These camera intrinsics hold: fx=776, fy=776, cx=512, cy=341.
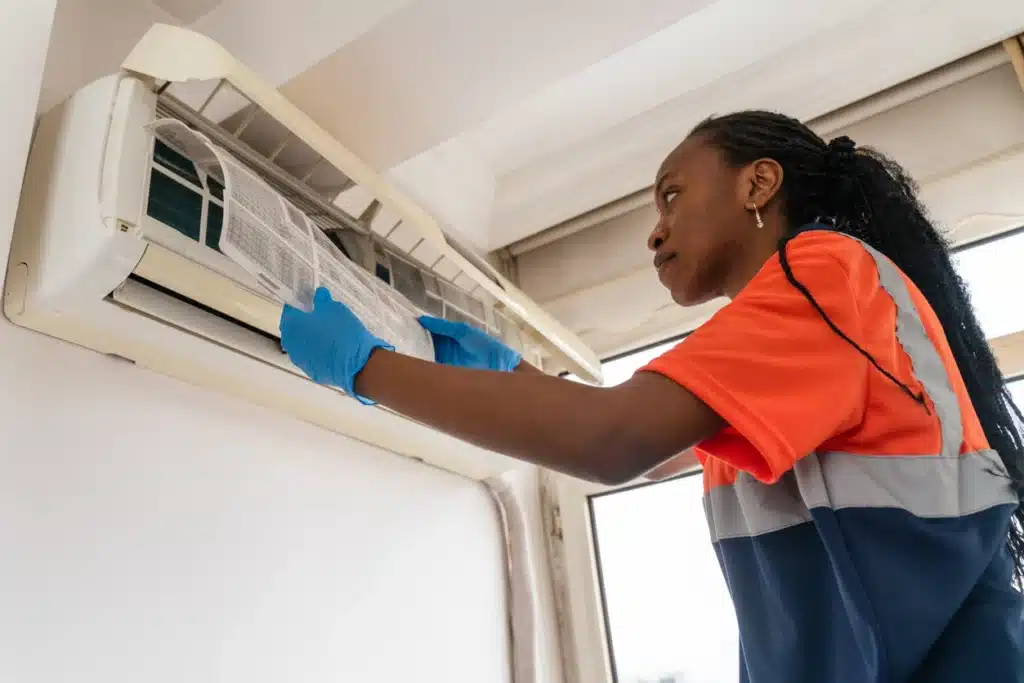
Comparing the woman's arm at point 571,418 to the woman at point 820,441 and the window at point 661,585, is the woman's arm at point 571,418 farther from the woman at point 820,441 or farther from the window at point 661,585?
the window at point 661,585

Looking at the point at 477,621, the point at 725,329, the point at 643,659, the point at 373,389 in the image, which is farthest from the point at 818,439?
the point at 643,659

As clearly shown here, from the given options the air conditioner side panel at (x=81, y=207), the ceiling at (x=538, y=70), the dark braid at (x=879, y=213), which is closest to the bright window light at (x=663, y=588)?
the ceiling at (x=538, y=70)

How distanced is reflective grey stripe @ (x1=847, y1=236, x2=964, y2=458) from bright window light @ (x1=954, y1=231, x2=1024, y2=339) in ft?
3.06

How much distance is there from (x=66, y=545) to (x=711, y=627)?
4.10 ft

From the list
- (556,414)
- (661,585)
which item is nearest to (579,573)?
(661,585)

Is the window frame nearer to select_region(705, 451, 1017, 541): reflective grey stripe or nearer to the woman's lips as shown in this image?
the woman's lips

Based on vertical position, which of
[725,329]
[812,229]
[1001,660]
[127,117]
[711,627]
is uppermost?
[127,117]

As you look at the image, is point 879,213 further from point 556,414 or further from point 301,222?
point 301,222

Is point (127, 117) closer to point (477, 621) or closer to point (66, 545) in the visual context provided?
point (66, 545)

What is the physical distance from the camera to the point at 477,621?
1.43 metres

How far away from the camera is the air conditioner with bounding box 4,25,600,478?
2.50 ft

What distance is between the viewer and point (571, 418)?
24.0 inches

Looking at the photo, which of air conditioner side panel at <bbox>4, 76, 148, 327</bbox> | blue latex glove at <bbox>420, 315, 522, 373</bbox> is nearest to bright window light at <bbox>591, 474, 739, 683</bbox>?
blue latex glove at <bbox>420, 315, 522, 373</bbox>

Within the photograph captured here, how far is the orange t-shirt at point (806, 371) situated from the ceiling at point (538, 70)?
2.00 ft
